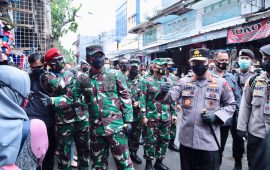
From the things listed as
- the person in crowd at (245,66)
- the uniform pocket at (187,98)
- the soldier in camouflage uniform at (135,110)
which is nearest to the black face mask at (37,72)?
the soldier in camouflage uniform at (135,110)

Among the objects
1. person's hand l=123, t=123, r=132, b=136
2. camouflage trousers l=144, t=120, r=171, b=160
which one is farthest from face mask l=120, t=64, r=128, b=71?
person's hand l=123, t=123, r=132, b=136

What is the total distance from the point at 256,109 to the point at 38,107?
112 inches

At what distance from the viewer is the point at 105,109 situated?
3398 millimetres

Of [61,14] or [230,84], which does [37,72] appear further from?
[61,14]

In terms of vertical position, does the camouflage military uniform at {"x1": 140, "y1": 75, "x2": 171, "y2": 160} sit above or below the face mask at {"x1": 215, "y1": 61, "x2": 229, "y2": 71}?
below

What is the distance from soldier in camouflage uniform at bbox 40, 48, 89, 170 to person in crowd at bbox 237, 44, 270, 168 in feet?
7.24

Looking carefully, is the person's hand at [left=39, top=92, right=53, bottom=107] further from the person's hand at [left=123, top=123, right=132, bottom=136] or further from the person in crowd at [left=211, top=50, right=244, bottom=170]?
the person in crowd at [left=211, top=50, right=244, bottom=170]

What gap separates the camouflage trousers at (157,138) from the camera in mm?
4625

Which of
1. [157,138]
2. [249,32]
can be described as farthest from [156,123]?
[249,32]

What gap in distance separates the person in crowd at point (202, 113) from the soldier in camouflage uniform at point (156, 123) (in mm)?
1318

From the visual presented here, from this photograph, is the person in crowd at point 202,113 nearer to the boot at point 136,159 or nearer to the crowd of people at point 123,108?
the crowd of people at point 123,108

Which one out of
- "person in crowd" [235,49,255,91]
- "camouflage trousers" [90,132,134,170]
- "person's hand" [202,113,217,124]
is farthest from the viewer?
"person in crowd" [235,49,255,91]

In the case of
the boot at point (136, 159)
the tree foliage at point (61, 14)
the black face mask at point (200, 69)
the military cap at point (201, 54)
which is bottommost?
the boot at point (136, 159)

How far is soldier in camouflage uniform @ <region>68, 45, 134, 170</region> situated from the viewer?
336cm
